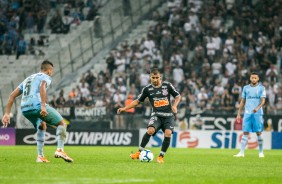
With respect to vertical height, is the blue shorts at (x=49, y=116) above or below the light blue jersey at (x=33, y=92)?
below

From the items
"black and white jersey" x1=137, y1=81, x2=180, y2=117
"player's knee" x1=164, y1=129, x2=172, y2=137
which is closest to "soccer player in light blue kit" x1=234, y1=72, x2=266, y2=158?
"black and white jersey" x1=137, y1=81, x2=180, y2=117

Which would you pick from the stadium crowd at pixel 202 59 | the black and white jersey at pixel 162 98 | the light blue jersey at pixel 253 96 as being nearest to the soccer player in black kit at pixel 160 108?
the black and white jersey at pixel 162 98

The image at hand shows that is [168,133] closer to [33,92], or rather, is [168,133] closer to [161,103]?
[161,103]

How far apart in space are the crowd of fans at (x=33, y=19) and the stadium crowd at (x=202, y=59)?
15.8ft

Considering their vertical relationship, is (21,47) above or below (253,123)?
above

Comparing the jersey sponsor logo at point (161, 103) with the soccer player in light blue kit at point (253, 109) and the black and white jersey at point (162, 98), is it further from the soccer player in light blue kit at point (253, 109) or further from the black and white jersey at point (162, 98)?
the soccer player in light blue kit at point (253, 109)

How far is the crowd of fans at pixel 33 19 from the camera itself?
4309cm

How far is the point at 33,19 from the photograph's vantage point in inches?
1743

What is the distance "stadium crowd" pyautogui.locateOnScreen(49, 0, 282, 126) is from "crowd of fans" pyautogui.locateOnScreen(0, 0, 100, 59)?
480 cm

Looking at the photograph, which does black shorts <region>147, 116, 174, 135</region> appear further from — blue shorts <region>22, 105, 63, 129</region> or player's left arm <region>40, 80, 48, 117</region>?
player's left arm <region>40, 80, 48, 117</region>

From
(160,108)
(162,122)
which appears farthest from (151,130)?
(160,108)

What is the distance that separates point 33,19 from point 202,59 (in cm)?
1149

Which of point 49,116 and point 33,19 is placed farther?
point 33,19

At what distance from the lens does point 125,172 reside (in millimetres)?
14547
